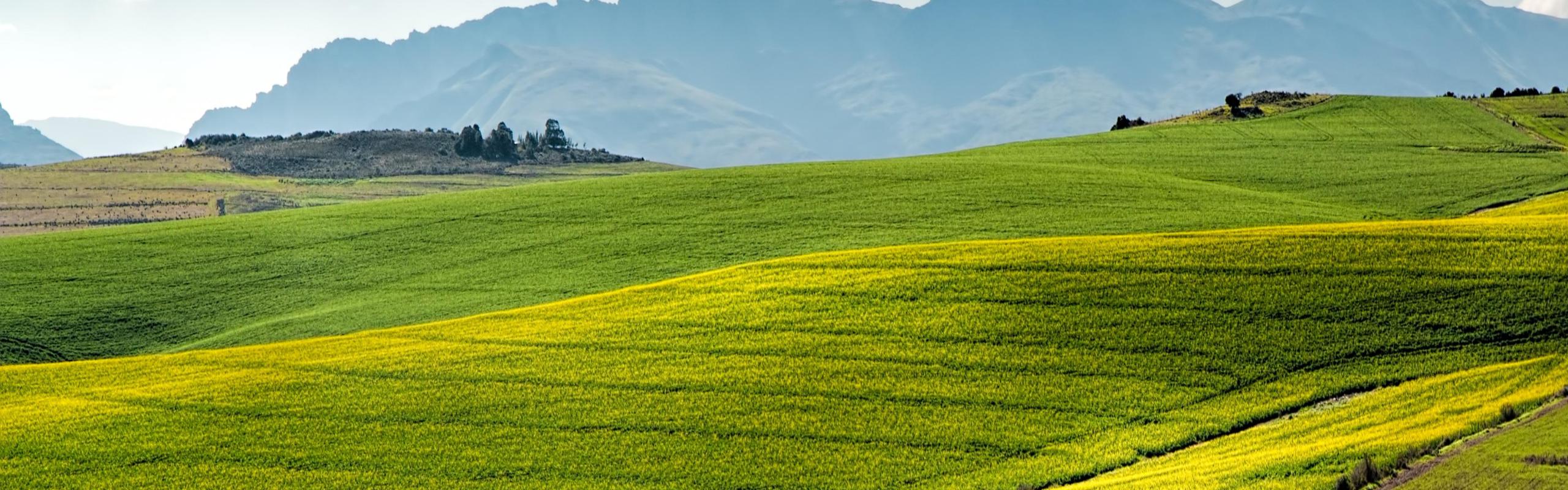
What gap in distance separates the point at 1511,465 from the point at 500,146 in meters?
138

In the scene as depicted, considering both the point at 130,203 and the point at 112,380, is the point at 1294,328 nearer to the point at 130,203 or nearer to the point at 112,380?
the point at 112,380

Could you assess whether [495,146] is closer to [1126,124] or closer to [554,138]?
[554,138]

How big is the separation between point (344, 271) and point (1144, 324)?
29.4m

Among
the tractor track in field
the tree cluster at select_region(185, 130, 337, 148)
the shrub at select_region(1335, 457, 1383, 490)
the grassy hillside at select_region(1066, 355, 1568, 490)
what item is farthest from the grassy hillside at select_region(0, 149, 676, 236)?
the tractor track in field

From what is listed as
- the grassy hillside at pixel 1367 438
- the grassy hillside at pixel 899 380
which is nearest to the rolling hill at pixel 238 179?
the grassy hillside at pixel 899 380

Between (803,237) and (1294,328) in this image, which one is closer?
(1294,328)

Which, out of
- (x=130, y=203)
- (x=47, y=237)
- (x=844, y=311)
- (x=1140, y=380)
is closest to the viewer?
(x=1140, y=380)

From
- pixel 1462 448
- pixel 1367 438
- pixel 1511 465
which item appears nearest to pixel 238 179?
pixel 1367 438

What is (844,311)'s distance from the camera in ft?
91.7

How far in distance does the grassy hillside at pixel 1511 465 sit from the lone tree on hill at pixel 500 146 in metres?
134

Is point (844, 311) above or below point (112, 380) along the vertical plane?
above

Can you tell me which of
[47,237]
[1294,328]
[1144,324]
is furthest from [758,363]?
[47,237]

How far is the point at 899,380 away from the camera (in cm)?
2327

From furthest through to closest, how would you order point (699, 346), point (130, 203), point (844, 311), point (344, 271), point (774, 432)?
1. point (130, 203)
2. point (344, 271)
3. point (844, 311)
4. point (699, 346)
5. point (774, 432)
